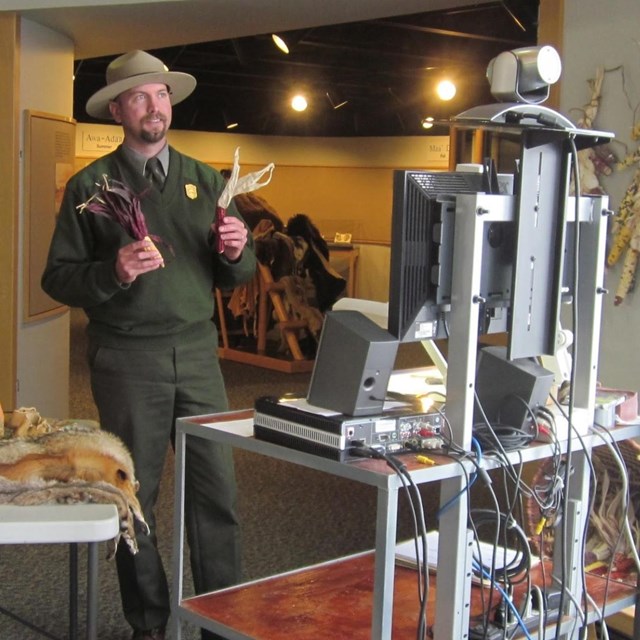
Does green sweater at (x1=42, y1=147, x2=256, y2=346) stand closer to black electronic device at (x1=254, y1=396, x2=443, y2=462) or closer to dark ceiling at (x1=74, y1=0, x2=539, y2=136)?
black electronic device at (x1=254, y1=396, x2=443, y2=462)

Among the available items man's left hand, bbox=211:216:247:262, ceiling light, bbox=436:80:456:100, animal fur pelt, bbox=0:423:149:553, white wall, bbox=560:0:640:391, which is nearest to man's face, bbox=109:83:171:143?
man's left hand, bbox=211:216:247:262

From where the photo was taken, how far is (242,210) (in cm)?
874

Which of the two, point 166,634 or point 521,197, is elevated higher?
point 521,197

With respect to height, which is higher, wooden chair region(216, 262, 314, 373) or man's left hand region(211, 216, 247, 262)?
man's left hand region(211, 216, 247, 262)

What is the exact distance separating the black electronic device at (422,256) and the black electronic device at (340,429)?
160mm

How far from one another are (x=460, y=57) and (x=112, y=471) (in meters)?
8.92

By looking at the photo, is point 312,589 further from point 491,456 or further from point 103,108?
point 103,108

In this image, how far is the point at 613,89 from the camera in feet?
11.8

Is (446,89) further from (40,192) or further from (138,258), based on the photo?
(138,258)

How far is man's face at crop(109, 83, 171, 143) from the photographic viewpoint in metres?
2.91

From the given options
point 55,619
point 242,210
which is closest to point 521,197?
point 55,619

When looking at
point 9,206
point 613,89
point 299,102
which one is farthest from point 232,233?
point 299,102

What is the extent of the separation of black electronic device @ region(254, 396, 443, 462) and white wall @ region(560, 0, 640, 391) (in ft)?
5.89

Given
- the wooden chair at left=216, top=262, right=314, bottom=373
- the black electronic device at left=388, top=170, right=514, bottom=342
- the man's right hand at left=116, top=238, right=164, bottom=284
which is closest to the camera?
the black electronic device at left=388, top=170, right=514, bottom=342
